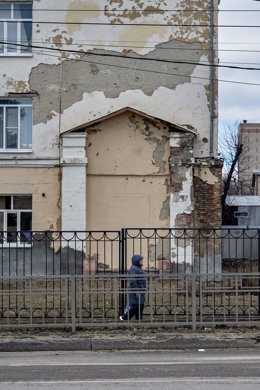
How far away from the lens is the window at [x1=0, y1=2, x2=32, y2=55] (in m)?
23.6

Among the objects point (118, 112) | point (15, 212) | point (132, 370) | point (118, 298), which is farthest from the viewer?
point (15, 212)

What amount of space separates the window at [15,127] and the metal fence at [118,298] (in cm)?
1142

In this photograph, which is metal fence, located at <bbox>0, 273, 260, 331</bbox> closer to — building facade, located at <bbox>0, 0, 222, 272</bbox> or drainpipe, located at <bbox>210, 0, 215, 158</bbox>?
building facade, located at <bbox>0, 0, 222, 272</bbox>

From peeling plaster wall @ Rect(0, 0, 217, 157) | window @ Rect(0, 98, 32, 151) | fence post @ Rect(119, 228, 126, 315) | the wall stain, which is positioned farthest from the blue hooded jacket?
window @ Rect(0, 98, 32, 151)

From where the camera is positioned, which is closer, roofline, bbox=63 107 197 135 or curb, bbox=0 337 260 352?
curb, bbox=0 337 260 352

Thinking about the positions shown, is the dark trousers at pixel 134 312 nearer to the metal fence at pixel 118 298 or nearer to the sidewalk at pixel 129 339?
the metal fence at pixel 118 298

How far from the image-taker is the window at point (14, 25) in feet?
77.5

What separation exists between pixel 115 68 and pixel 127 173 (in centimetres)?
348

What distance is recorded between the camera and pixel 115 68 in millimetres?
23234

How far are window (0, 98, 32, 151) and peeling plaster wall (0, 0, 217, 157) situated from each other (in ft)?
1.50

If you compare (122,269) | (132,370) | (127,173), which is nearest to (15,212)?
(127,173)

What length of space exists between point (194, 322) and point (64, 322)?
2278 mm

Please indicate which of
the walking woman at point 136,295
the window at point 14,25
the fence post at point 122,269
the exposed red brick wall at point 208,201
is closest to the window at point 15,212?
the window at point 14,25

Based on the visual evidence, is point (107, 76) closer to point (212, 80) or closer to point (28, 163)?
point (212, 80)
